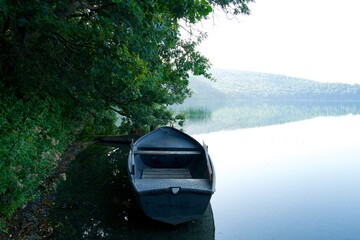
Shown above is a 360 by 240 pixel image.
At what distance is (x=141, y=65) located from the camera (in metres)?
4.62

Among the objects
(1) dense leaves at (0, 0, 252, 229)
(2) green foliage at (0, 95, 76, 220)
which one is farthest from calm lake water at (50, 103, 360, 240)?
(1) dense leaves at (0, 0, 252, 229)

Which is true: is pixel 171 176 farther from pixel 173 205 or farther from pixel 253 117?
pixel 253 117

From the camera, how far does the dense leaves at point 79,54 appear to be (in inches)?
183

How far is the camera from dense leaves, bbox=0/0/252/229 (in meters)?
4.64

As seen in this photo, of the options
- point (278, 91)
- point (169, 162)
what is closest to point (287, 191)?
point (169, 162)

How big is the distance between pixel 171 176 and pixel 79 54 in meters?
4.29

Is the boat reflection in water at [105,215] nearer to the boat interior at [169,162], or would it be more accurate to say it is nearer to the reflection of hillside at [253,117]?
the boat interior at [169,162]

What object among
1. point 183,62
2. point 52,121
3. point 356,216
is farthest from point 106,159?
point 356,216

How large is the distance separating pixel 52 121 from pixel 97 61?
3670 millimetres

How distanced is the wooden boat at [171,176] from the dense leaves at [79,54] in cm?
208

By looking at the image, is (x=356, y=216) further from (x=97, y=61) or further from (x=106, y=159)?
(x=106, y=159)

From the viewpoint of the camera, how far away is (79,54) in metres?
6.00

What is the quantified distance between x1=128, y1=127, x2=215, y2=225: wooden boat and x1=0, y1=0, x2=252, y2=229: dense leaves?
2.08 m

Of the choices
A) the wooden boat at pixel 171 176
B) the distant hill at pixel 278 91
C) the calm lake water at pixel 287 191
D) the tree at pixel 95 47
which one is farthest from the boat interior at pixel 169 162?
the distant hill at pixel 278 91
